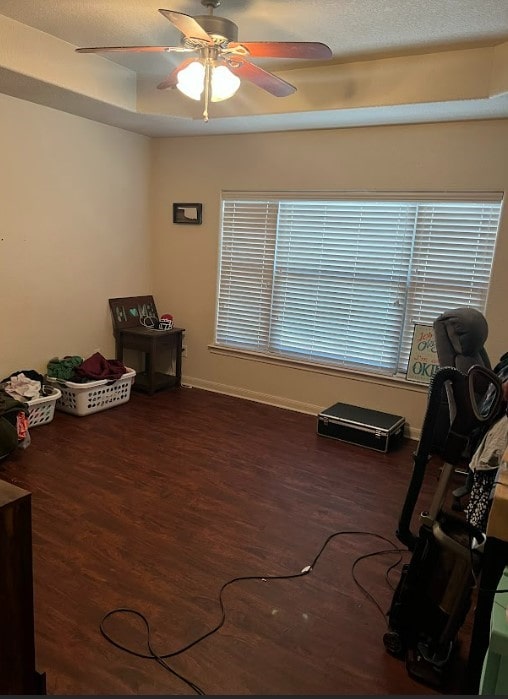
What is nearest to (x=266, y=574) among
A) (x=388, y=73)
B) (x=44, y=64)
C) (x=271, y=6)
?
(x=271, y=6)

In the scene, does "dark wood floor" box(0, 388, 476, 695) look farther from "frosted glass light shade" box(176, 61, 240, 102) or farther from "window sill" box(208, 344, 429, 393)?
"frosted glass light shade" box(176, 61, 240, 102)

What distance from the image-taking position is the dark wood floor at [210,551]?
166 cm

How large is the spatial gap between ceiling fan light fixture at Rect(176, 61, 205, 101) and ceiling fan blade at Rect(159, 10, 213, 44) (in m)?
0.17

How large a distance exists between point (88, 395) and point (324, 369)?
6.49 ft

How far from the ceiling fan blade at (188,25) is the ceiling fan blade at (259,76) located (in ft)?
0.82

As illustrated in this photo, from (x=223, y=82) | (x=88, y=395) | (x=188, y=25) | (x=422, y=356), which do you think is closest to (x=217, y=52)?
(x=223, y=82)

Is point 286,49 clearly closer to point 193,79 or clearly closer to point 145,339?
point 193,79

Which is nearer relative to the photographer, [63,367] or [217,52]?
[217,52]

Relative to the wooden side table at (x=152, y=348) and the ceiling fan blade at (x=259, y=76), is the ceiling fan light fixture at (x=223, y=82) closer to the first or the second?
the ceiling fan blade at (x=259, y=76)

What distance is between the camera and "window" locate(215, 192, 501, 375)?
11.4 feet

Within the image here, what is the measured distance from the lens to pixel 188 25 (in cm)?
195

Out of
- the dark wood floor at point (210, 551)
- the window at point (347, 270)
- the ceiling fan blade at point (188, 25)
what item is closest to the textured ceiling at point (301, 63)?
the ceiling fan blade at point (188, 25)

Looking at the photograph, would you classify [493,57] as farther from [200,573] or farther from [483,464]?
[200,573]

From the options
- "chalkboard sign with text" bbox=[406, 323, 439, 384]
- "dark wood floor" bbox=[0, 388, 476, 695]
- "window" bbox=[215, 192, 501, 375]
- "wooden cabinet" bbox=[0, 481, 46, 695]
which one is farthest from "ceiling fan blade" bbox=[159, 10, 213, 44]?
"chalkboard sign with text" bbox=[406, 323, 439, 384]
